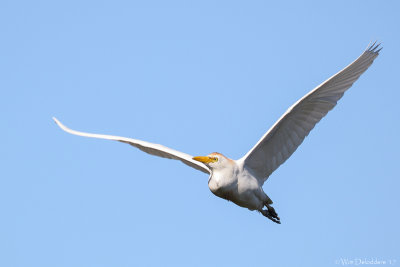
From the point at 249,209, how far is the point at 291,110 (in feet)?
9.49

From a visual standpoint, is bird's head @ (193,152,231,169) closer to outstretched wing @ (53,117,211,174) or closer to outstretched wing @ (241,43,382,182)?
outstretched wing @ (241,43,382,182)

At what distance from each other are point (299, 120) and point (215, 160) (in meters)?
2.28

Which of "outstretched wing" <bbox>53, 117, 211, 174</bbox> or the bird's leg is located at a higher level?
"outstretched wing" <bbox>53, 117, 211, 174</bbox>

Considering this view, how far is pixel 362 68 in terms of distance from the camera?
17750mm

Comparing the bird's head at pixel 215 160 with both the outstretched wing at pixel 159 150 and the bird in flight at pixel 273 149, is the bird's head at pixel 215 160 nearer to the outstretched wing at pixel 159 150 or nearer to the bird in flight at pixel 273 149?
the bird in flight at pixel 273 149

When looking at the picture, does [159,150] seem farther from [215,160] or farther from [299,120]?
[299,120]

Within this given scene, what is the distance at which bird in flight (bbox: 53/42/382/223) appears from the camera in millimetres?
17578

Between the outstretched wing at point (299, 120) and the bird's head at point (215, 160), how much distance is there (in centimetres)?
65

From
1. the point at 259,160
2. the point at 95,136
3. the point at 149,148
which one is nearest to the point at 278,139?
the point at 259,160

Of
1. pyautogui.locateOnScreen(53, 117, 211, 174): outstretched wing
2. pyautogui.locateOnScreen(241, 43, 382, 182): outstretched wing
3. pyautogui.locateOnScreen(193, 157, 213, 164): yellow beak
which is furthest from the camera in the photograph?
pyautogui.locateOnScreen(53, 117, 211, 174): outstretched wing

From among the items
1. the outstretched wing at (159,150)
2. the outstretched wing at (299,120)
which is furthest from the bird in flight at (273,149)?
the outstretched wing at (159,150)

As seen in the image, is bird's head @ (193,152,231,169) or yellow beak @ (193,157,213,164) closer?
bird's head @ (193,152,231,169)

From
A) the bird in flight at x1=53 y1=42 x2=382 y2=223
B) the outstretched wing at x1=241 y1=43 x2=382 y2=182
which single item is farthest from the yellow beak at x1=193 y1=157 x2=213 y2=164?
the outstretched wing at x1=241 y1=43 x2=382 y2=182

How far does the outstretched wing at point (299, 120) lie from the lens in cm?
1755
